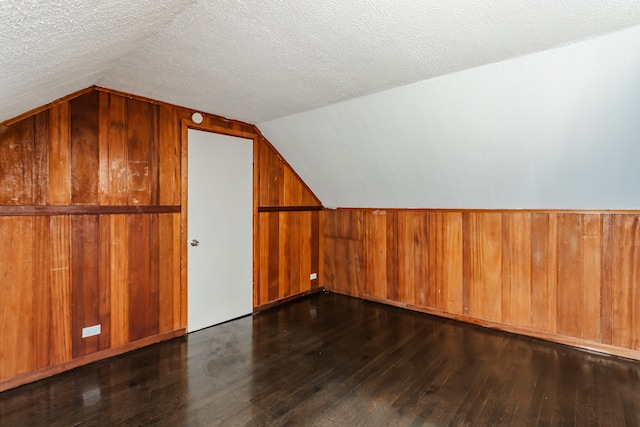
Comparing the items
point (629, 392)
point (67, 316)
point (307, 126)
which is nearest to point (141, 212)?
point (67, 316)

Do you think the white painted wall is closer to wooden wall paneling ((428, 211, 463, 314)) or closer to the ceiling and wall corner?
wooden wall paneling ((428, 211, 463, 314))

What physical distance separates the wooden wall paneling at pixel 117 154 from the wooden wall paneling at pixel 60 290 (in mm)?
370

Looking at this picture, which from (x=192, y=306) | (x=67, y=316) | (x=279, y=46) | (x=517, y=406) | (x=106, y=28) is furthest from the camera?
(x=192, y=306)

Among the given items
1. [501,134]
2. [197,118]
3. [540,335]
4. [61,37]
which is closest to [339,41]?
[61,37]

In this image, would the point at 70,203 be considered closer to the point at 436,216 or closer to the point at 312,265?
the point at 312,265

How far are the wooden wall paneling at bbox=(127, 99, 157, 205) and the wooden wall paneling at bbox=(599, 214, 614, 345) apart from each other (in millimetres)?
3951

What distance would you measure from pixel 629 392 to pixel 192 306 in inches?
139

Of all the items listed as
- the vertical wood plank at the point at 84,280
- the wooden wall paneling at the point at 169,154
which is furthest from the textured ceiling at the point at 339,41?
the vertical wood plank at the point at 84,280

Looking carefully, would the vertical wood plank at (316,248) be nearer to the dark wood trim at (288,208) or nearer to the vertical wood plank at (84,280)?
the dark wood trim at (288,208)

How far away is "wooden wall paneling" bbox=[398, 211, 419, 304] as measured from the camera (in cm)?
397

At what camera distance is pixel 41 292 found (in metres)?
2.43

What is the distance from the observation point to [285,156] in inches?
163

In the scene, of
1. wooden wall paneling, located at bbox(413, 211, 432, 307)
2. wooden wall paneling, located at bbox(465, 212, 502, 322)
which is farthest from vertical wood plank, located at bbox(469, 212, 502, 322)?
wooden wall paneling, located at bbox(413, 211, 432, 307)

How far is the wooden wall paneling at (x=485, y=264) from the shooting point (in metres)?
3.39
